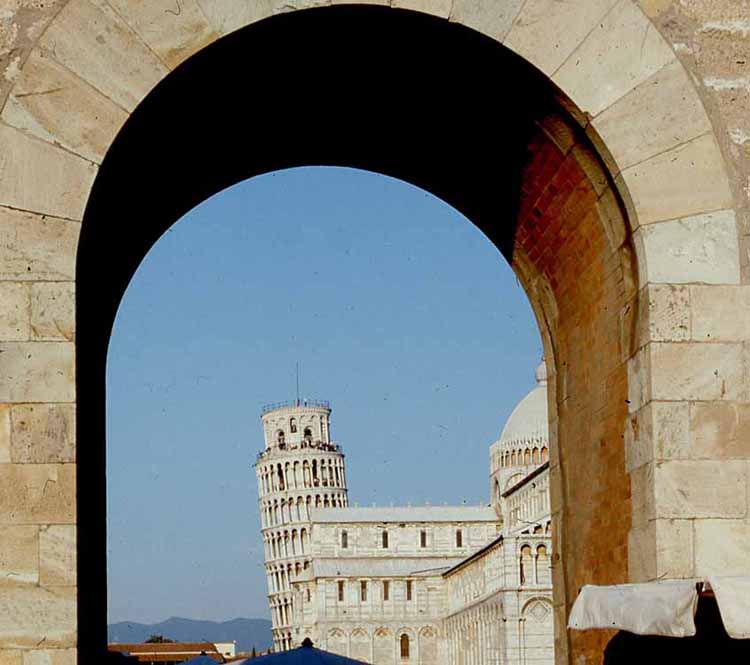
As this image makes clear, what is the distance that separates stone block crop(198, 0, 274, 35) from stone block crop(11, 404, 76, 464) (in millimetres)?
2878

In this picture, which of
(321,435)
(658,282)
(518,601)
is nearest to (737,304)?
(658,282)

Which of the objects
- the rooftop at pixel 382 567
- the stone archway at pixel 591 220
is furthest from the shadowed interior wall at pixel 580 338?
the rooftop at pixel 382 567

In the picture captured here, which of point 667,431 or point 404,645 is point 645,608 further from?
point 404,645

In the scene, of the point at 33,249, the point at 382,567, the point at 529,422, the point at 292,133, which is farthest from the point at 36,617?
the point at 382,567

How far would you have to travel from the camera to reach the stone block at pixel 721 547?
10.3 metres

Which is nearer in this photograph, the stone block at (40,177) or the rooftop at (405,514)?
the stone block at (40,177)

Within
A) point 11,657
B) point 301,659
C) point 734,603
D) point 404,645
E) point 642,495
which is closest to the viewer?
point 734,603

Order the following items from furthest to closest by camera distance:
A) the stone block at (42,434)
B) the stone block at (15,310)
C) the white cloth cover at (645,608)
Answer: the stone block at (15,310) < the stone block at (42,434) < the white cloth cover at (645,608)

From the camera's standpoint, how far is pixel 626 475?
11.4 meters

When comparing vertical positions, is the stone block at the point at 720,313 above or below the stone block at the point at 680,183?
below

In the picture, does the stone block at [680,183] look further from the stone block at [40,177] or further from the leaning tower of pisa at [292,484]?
the leaning tower of pisa at [292,484]

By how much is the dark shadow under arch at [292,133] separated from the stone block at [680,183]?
1010 millimetres

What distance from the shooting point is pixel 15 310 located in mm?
10336

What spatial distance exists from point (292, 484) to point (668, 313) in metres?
181
